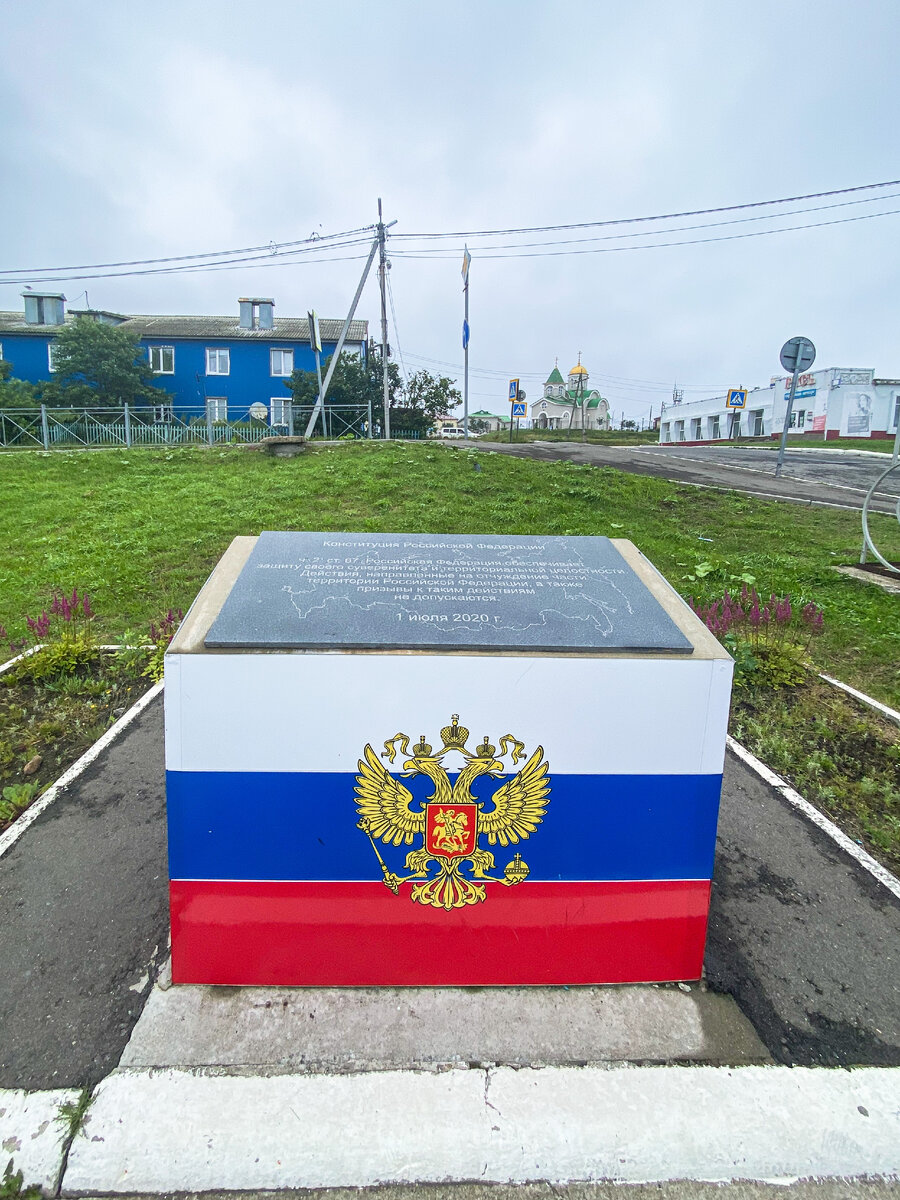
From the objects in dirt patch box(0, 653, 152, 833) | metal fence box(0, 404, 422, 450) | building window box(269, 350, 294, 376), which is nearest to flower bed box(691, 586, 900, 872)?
dirt patch box(0, 653, 152, 833)

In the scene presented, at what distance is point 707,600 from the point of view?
22.7 ft

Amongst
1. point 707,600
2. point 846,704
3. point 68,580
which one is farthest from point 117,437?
point 846,704

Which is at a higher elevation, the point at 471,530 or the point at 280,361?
the point at 280,361

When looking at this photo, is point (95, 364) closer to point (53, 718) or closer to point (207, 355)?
point (207, 355)

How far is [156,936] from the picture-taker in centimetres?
267

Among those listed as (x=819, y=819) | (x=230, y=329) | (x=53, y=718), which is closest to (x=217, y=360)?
(x=230, y=329)

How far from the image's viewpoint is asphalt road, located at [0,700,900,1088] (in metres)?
2.24

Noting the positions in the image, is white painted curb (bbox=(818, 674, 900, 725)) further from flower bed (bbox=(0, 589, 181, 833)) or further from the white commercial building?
the white commercial building

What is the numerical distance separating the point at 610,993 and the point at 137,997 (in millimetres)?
1668

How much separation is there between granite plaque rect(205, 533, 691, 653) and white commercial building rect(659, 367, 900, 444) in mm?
37500

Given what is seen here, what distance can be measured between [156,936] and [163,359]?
33.7m

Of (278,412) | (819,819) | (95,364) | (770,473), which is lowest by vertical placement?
(819,819)

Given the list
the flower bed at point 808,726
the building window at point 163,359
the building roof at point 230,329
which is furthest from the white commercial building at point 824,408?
the flower bed at point 808,726

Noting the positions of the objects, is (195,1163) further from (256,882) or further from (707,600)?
(707,600)
